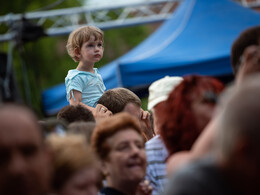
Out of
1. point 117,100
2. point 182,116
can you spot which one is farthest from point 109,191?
point 117,100

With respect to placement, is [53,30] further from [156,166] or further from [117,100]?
[156,166]

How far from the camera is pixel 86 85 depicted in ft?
14.7

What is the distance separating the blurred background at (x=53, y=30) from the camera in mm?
11188

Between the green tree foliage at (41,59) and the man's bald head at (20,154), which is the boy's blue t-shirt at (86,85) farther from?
the green tree foliage at (41,59)

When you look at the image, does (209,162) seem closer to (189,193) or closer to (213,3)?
(189,193)

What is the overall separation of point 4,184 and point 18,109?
21 cm

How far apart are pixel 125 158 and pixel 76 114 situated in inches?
43.1

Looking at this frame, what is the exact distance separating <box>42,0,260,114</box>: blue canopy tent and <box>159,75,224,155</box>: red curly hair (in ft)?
19.0

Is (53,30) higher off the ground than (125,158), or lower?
higher

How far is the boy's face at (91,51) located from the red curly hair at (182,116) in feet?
7.06

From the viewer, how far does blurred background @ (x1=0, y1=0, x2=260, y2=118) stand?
36.7ft

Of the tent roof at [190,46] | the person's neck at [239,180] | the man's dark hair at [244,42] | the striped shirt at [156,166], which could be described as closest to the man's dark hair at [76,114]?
the striped shirt at [156,166]

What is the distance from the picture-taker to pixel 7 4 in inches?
867

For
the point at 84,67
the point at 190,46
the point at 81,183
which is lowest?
the point at 81,183
